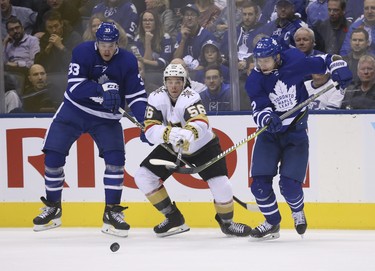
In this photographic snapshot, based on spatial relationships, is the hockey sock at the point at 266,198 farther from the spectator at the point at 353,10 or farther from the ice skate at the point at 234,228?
the spectator at the point at 353,10

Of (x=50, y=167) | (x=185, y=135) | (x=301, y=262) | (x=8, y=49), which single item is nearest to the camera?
(x=301, y=262)

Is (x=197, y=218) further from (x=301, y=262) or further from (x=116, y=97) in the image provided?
(x=301, y=262)

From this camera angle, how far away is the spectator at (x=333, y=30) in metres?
6.79

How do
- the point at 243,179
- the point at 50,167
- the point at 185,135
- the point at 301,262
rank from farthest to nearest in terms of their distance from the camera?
the point at 243,179, the point at 50,167, the point at 185,135, the point at 301,262

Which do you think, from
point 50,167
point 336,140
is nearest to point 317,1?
point 336,140

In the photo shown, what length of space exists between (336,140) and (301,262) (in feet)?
5.23

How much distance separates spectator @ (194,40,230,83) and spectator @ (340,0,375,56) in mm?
812

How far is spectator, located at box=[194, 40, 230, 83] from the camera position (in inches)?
276

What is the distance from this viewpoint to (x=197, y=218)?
6852mm

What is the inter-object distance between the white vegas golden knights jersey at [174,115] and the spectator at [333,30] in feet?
3.54

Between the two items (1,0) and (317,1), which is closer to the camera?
(317,1)

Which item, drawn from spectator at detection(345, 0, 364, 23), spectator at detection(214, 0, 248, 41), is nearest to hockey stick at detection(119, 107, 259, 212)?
spectator at detection(214, 0, 248, 41)

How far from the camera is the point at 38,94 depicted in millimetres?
7270

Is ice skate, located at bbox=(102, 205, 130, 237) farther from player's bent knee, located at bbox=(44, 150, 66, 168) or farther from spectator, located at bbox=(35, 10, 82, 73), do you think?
spectator, located at bbox=(35, 10, 82, 73)
